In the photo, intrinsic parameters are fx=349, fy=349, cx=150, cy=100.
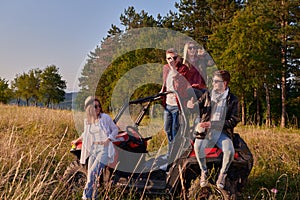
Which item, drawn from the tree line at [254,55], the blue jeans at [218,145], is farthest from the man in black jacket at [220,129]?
the tree line at [254,55]

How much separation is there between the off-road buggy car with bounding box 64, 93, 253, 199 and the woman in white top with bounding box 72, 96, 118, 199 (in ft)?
0.53

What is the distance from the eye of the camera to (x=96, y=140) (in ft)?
13.2

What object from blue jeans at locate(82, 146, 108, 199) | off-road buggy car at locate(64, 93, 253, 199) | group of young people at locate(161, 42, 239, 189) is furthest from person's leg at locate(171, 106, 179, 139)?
blue jeans at locate(82, 146, 108, 199)

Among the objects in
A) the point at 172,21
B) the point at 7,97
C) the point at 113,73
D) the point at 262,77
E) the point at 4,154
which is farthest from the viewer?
the point at 7,97

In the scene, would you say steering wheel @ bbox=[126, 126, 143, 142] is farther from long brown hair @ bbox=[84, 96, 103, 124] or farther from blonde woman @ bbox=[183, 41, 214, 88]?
blonde woman @ bbox=[183, 41, 214, 88]

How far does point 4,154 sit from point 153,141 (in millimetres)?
4211

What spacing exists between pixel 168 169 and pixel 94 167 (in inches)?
34.4

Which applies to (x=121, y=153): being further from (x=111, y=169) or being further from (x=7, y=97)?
(x=7, y=97)

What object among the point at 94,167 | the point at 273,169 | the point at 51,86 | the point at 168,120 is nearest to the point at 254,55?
Answer: the point at 273,169

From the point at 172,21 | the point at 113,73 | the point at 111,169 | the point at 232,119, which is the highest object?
the point at 172,21

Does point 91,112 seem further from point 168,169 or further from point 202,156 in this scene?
point 202,156

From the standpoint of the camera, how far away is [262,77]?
22.2 meters

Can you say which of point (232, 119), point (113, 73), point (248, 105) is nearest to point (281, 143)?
point (232, 119)

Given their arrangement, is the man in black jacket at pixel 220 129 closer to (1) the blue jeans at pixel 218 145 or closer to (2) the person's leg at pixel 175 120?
(1) the blue jeans at pixel 218 145
